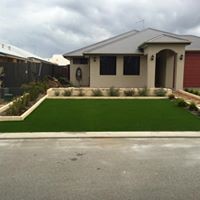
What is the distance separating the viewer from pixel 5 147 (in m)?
6.56

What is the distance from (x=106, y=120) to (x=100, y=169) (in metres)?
4.58

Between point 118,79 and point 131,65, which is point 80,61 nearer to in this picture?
point 118,79

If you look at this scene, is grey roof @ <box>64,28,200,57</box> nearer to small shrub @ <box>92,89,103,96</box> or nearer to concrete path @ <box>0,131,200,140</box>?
small shrub @ <box>92,89,103,96</box>

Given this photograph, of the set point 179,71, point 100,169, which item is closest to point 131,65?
point 179,71

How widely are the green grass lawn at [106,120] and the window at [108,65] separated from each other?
9095mm

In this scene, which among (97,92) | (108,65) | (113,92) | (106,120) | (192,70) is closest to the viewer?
(106,120)

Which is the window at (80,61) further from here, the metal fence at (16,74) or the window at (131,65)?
the metal fence at (16,74)

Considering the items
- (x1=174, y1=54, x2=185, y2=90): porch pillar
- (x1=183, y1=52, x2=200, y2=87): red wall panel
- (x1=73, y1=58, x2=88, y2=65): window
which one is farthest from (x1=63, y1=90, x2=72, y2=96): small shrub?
(x1=183, y1=52, x2=200, y2=87): red wall panel

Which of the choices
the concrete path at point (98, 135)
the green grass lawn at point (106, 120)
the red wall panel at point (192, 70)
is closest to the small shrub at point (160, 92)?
the green grass lawn at point (106, 120)

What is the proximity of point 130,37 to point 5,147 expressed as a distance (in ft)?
60.1

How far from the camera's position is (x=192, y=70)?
69.4 ft

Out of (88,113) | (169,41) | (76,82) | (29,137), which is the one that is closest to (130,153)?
(29,137)

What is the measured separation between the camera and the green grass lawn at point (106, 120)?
844 cm

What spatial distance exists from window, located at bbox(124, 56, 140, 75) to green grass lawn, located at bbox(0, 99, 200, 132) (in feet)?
30.2
